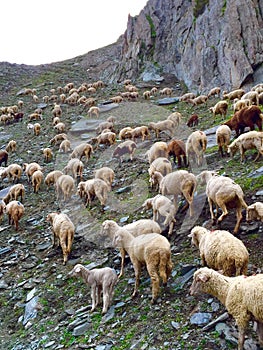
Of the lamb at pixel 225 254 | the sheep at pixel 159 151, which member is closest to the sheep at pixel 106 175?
the sheep at pixel 159 151

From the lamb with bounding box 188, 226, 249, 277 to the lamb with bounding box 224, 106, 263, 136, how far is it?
9496 millimetres

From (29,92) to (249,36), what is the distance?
2988 centimetres

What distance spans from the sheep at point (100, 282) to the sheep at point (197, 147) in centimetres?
770

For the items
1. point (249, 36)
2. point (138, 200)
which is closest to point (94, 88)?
point (249, 36)

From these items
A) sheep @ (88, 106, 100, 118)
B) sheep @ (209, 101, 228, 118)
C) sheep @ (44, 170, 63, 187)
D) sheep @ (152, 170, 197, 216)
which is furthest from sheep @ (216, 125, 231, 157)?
sheep @ (88, 106, 100, 118)

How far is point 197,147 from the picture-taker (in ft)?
52.3

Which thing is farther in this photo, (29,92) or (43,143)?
(29,92)

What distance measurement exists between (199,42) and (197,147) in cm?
2660

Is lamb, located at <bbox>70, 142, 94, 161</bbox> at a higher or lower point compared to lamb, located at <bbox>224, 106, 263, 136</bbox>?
lower

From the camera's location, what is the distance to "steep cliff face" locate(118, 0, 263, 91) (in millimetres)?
33938

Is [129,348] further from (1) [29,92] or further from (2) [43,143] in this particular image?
(1) [29,92]

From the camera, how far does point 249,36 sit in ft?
112

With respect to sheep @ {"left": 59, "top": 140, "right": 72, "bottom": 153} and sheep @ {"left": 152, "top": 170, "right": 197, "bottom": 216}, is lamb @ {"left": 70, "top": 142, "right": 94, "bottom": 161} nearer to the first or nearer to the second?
sheep @ {"left": 59, "top": 140, "right": 72, "bottom": 153}

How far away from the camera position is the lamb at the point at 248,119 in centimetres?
1644
